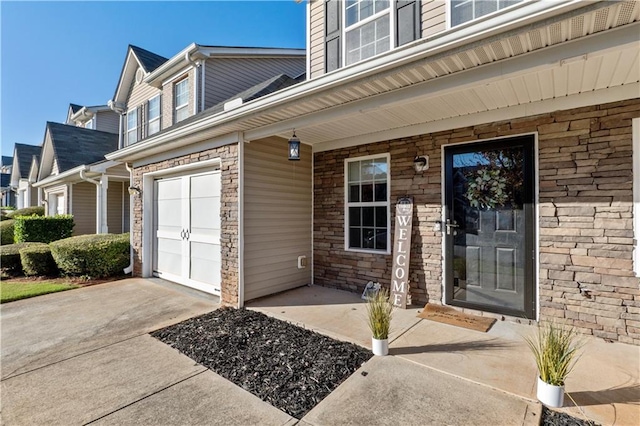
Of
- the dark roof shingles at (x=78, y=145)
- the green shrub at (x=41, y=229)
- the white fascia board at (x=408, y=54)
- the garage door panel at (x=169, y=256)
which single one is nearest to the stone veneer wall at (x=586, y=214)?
the white fascia board at (x=408, y=54)

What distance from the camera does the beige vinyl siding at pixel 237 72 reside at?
319 inches

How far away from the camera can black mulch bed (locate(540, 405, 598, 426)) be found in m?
1.91

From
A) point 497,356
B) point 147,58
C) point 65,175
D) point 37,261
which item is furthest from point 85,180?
point 497,356

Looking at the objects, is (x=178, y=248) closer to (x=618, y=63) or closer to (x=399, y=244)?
(x=399, y=244)

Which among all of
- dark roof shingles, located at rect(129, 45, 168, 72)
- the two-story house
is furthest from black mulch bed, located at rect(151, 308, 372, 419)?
dark roof shingles, located at rect(129, 45, 168, 72)

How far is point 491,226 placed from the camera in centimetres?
377

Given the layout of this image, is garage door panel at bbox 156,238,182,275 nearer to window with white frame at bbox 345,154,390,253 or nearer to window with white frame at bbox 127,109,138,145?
window with white frame at bbox 345,154,390,253

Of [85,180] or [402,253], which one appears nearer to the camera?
[402,253]

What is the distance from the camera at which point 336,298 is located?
15.4ft

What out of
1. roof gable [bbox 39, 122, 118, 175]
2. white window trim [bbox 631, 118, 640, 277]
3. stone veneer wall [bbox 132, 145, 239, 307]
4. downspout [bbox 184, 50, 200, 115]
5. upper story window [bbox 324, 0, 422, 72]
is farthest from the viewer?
roof gable [bbox 39, 122, 118, 175]

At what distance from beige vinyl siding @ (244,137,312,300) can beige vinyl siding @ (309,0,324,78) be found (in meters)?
1.71

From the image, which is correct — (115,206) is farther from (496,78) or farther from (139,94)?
(496,78)

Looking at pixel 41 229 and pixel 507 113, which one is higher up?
pixel 507 113

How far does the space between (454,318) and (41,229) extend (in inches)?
500
